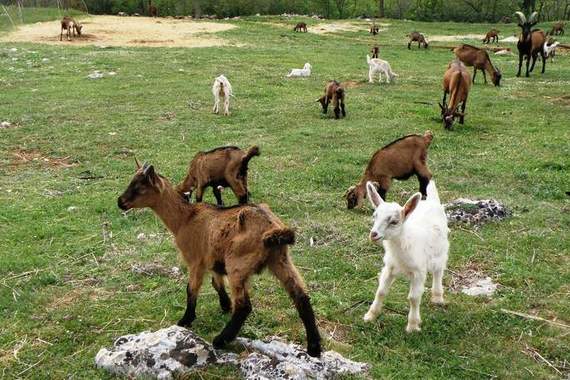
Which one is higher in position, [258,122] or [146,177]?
[146,177]

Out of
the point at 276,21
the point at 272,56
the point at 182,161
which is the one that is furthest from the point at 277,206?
the point at 276,21

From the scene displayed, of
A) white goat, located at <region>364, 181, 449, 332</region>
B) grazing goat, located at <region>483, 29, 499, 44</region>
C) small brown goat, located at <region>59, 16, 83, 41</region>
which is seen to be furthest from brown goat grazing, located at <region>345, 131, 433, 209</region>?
grazing goat, located at <region>483, 29, 499, 44</region>

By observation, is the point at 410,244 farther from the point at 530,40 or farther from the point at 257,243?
the point at 530,40

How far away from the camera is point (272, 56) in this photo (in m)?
25.5

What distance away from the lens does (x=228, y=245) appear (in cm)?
454

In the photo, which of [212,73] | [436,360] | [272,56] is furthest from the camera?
[272,56]

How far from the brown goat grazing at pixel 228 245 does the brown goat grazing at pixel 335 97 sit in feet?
29.8

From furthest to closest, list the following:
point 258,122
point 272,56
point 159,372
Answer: point 272,56, point 258,122, point 159,372

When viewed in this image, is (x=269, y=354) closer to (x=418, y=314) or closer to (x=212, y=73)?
(x=418, y=314)

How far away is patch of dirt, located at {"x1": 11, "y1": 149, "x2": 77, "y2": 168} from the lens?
34.3 ft

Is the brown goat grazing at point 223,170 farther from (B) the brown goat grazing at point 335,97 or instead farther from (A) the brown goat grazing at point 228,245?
(B) the brown goat grazing at point 335,97

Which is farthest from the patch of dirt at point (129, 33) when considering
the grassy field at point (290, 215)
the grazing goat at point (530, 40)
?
the grazing goat at point (530, 40)

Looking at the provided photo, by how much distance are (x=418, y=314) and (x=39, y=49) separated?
25501 mm

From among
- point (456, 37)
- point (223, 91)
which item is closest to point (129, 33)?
point (456, 37)
